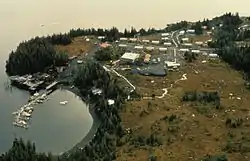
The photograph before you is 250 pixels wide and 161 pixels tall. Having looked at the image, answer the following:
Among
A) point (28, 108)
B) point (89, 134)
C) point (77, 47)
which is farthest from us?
point (77, 47)

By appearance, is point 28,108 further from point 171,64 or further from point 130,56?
point 171,64

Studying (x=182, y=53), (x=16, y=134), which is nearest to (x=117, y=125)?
(x=16, y=134)

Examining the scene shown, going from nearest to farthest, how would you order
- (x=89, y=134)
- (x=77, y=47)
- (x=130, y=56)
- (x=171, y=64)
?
1. (x=89, y=134)
2. (x=171, y=64)
3. (x=130, y=56)
4. (x=77, y=47)

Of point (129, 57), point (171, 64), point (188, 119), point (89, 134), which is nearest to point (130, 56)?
point (129, 57)

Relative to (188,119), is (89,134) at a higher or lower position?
lower

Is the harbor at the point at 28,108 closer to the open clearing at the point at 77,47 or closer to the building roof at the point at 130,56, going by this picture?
the open clearing at the point at 77,47

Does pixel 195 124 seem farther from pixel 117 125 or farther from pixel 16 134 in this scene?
pixel 16 134

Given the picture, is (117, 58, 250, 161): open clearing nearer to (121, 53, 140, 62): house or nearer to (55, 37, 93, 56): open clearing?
(121, 53, 140, 62): house
